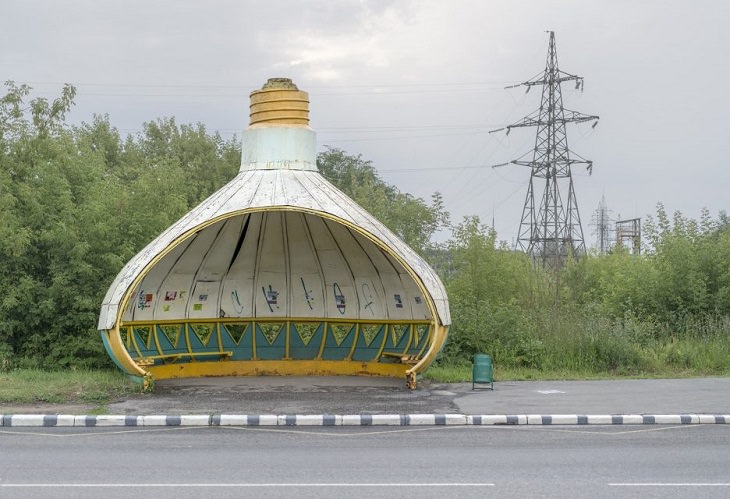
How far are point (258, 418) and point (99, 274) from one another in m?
7.19

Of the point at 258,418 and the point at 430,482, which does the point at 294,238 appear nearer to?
the point at 258,418

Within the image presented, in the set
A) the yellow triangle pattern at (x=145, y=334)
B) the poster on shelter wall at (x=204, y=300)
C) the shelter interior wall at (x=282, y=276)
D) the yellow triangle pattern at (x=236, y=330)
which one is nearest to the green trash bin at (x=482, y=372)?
the shelter interior wall at (x=282, y=276)

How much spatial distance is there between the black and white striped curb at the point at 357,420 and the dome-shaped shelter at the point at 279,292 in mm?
3671

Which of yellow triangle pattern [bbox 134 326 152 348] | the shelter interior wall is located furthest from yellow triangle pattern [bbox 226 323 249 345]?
yellow triangle pattern [bbox 134 326 152 348]

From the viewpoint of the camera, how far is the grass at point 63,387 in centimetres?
1459

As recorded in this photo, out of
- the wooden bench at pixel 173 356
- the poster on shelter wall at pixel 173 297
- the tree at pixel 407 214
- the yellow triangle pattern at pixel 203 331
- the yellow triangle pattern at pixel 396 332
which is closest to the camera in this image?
the wooden bench at pixel 173 356

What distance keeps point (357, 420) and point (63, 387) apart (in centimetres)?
552

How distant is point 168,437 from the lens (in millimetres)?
11805

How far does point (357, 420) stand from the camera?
42.6ft

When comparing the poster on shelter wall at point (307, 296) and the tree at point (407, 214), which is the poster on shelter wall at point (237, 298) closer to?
the poster on shelter wall at point (307, 296)

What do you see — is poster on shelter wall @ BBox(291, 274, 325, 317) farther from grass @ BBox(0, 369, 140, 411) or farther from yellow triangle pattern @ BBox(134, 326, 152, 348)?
grass @ BBox(0, 369, 140, 411)

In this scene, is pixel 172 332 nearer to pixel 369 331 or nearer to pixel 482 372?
pixel 369 331

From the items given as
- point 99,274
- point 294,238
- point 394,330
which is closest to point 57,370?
point 99,274

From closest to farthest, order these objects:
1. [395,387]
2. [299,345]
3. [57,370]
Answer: [395,387]
[57,370]
[299,345]
